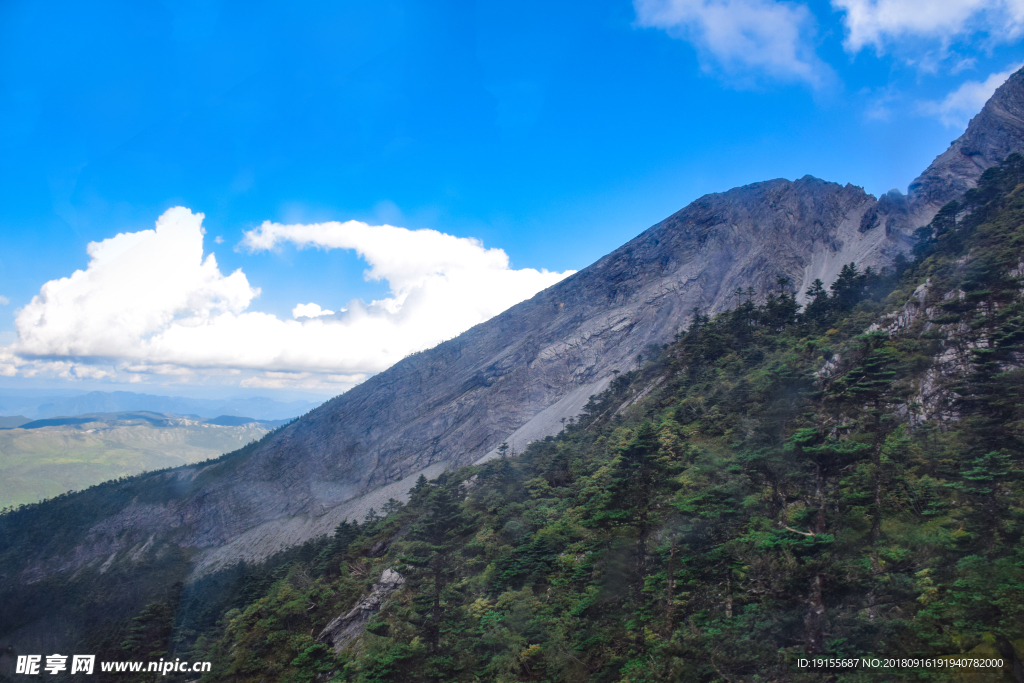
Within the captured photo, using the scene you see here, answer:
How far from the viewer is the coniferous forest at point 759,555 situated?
32.2 ft

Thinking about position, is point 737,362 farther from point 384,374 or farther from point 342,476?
point 384,374

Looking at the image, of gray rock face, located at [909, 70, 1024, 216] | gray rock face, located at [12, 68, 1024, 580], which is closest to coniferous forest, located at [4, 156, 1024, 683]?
gray rock face, located at [12, 68, 1024, 580]

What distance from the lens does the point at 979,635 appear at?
Answer: 27.9ft

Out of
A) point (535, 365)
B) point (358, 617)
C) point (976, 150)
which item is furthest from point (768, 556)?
point (976, 150)

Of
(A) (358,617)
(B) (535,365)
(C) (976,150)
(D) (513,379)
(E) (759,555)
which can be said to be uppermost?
(C) (976,150)

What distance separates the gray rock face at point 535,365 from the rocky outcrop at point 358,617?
4368cm

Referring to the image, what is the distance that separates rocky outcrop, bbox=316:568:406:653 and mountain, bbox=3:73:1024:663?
4356 cm

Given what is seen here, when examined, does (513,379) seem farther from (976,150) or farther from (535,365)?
(976,150)

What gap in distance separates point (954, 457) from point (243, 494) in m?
100

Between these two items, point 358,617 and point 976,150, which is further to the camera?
point 976,150

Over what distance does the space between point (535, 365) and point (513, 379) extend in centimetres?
507

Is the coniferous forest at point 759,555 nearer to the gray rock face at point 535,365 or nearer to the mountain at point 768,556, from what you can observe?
the mountain at point 768,556

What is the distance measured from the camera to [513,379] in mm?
87625

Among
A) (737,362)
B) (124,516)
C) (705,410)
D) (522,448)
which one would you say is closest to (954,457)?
(705,410)
